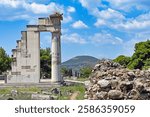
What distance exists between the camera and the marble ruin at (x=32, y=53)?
2127 inches

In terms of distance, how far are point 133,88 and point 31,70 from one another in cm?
3915

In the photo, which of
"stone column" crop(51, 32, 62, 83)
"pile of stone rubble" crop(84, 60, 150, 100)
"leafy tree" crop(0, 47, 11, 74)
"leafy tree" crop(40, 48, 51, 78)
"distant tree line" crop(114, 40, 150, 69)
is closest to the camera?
"pile of stone rubble" crop(84, 60, 150, 100)

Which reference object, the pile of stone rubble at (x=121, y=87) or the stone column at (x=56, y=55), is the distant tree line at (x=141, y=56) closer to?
the stone column at (x=56, y=55)

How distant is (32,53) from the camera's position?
2142 inches

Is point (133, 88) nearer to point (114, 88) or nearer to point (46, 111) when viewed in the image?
point (114, 88)

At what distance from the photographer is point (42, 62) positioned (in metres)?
85.4

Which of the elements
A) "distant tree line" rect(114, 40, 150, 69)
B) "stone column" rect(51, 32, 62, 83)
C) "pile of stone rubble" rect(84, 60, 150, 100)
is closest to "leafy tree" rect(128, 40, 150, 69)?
"distant tree line" rect(114, 40, 150, 69)

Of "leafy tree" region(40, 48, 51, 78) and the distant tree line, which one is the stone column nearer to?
the distant tree line

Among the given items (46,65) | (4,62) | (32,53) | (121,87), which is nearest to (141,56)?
(32,53)

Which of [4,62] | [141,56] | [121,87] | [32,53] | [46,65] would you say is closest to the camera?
[121,87]

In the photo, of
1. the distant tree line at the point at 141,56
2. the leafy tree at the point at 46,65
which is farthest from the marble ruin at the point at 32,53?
the leafy tree at the point at 46,65

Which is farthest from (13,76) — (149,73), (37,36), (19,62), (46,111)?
(46,111)

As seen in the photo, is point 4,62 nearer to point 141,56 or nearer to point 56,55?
point 56,55

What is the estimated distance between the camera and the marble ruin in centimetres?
5402
